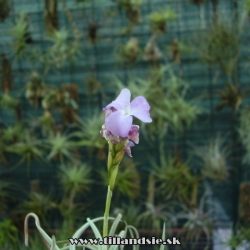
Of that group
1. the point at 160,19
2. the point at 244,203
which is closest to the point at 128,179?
the point at 244,203

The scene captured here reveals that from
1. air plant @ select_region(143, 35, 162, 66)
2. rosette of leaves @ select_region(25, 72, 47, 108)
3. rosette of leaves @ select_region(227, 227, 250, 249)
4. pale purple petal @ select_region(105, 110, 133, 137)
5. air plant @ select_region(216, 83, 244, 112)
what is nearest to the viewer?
pale purple petal @ select_region(105, 110, 133, 137)

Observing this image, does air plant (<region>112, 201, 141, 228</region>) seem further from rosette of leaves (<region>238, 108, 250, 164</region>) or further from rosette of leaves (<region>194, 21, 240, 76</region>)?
rosette of leaves (<region>194, 21, 240, 76</region>)

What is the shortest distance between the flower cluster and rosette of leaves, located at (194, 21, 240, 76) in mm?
2370

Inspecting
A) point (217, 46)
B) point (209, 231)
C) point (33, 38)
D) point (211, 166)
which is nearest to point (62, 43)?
point (33, 38)

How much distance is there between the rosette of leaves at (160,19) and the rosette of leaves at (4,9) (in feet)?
3.47

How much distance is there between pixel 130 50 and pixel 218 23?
2.09ft

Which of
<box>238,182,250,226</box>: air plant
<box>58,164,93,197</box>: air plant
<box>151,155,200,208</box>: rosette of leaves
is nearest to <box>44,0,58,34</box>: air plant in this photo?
<box>58,164,93,197</box>: air plant

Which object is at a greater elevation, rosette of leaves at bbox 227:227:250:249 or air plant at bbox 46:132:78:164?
air plant at bbox 46:132:78:164

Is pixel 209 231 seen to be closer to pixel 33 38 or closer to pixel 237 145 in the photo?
pixel 237 145

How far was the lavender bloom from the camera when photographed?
1.02 m

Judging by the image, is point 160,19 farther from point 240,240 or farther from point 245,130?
point 240,240

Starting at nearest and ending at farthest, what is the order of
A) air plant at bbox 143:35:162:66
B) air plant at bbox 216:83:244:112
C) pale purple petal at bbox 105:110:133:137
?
pale purple petal at bbox 105:110:133:137
air plant at bbox 216:83:244:112
air plant at bbox 143:35:162:66

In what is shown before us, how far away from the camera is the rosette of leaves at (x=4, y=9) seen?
3605 millimetres

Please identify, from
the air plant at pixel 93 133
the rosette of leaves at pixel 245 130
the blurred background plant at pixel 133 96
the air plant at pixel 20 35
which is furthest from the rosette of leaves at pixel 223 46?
the air plant at pixel 20 35
